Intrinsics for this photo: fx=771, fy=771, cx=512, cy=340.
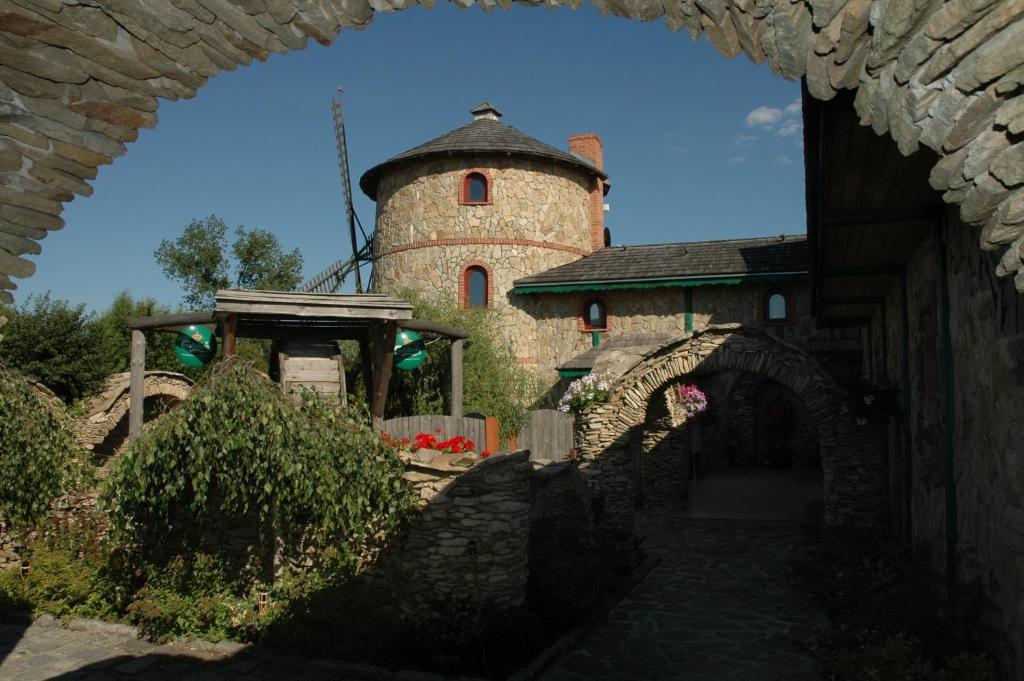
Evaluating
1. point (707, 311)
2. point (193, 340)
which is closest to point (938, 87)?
point (193, 340)

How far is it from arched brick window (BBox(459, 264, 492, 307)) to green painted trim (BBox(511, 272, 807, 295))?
2.74 ft

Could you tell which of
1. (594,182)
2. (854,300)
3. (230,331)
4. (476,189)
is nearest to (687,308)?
(594,182)

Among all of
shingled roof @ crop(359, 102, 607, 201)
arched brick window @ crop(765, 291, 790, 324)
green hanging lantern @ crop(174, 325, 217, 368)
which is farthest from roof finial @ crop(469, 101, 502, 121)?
green hanging lantern @ crop(174, 325, 217, 368)

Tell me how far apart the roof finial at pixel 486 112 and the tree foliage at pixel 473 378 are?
20.7 feet

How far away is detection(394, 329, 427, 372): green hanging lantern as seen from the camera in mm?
12945

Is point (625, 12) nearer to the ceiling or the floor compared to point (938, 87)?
nearer to the ceiling

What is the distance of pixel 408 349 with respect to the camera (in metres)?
13.4

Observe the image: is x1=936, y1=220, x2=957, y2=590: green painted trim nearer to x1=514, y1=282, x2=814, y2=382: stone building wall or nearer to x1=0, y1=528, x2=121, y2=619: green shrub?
x1=0, y1=528, x2=121, y2=619: green shrub

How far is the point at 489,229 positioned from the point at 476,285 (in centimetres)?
161

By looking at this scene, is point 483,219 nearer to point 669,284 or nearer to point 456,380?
point 669,284

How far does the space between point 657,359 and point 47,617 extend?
30.5 ft

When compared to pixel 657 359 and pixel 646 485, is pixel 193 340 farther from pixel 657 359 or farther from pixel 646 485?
pixel 646 485

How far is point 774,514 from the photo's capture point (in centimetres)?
1641

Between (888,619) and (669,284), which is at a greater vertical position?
(669,284)
